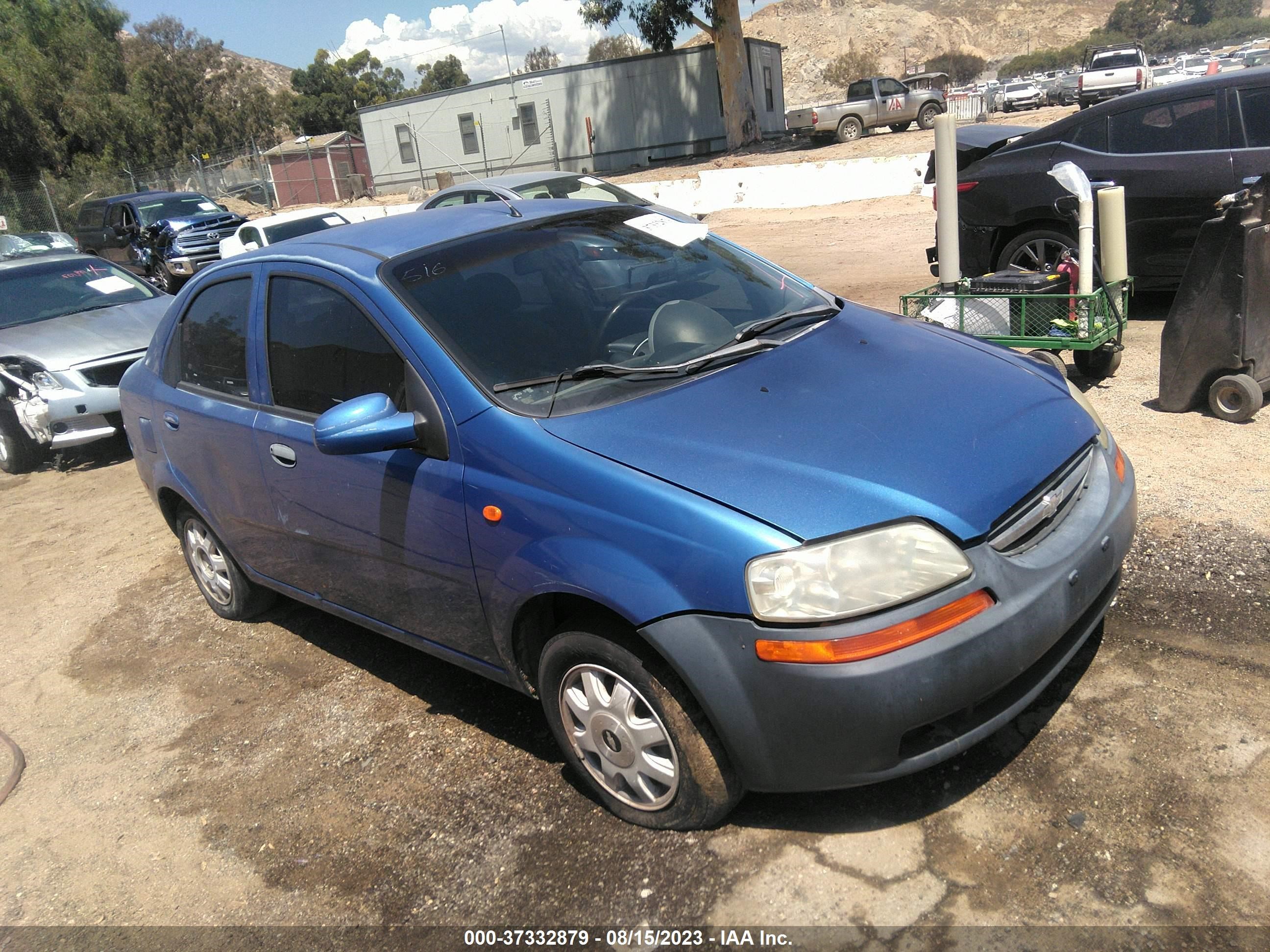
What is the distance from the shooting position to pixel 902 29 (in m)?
102

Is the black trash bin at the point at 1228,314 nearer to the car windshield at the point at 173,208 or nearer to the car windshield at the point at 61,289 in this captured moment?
the car windshield at the point at 61,289

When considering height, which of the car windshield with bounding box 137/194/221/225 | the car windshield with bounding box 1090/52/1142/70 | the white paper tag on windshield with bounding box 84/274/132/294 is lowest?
the white paper tag on windshield with bounding box 84/274/132/294

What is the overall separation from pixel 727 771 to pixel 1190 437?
3.80 metres

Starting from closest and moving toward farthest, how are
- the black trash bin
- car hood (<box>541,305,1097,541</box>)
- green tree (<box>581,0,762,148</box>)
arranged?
car hood (<box>541,305,1097,541</box>) → the black trash bin → green tree (<box>581,0,762,148</box>)

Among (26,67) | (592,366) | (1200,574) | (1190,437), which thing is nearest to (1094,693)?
(1200,574)

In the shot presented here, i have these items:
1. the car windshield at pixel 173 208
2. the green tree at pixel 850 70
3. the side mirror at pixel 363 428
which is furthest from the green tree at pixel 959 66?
the side mirror at pixel 363 428

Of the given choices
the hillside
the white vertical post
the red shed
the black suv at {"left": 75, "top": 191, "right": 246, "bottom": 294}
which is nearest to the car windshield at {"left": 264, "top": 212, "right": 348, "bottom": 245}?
the black suv at {"left": 75, "top": 191, "right": 246, "bottom": 294}

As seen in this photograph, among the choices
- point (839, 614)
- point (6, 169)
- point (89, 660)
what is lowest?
point (89, 660)

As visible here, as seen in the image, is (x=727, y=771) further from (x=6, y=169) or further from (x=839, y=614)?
(x=6, y=169)

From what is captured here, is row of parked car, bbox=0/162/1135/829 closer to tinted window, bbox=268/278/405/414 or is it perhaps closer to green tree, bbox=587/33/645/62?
tinted window, bbox=268/278/405/414

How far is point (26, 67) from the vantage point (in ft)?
125

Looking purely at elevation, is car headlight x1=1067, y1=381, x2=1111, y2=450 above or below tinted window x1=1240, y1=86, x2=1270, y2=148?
below

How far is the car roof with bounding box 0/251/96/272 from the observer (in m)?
9.46

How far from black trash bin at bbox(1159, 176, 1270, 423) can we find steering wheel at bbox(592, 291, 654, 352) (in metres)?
3.32
